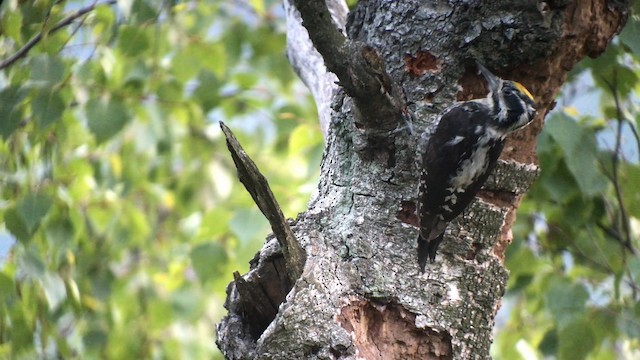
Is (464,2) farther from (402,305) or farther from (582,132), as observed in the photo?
(582,132)

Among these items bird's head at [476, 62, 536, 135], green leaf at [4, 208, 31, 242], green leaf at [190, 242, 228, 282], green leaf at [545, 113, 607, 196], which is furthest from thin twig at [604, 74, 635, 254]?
green leaf at [4, 208, 31, 242]

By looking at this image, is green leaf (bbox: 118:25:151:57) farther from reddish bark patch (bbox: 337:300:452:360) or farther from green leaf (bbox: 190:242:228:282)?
reddish bark patch (bbox: 337:300:452:360)

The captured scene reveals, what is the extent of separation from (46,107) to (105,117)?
1.48 ft

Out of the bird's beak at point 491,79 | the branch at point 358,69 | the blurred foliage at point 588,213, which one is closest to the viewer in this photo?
the branch at point 358,69

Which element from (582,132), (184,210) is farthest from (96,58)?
(582,132)

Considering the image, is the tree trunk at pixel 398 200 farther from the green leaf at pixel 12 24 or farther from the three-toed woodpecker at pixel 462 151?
the green leaf at pixel 12 24

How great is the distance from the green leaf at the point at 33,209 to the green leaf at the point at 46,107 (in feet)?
0.83

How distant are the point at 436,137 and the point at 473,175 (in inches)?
5.5

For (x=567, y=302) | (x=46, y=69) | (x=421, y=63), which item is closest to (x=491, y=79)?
(x=421, y=63)

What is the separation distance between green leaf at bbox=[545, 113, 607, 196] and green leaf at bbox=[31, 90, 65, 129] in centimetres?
172

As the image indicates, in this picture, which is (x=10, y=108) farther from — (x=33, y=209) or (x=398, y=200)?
(x=398, y=200)

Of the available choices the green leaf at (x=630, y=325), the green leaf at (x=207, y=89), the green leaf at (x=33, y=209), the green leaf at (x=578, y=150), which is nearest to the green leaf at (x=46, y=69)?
the green leaf at (x=33, y=209)

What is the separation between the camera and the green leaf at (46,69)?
2.81m

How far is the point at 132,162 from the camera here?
4.81 m
